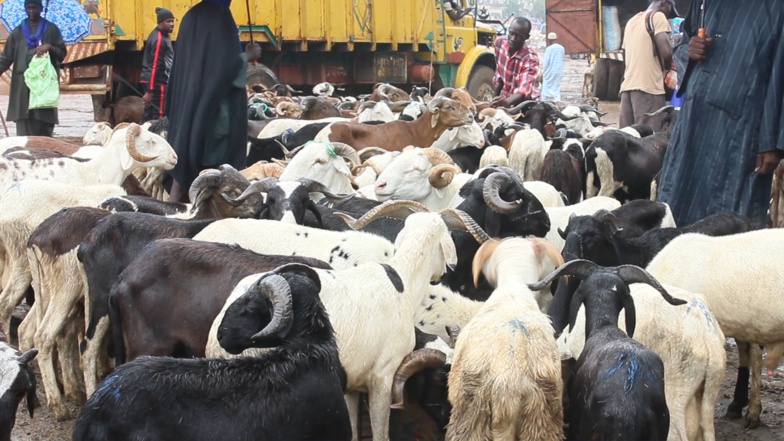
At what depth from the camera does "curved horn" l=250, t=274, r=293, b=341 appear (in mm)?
4184

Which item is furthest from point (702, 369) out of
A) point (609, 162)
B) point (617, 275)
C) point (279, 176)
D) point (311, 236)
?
point (609, 162)

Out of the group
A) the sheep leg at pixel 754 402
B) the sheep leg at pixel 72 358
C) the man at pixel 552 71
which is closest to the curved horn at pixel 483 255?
the sheep leg at pixel 754 402

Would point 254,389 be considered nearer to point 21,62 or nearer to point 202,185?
point 202,185

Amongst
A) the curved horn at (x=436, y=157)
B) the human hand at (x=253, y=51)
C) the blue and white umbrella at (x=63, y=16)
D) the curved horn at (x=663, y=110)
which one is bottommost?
the curved horn at (x=436, y=157)

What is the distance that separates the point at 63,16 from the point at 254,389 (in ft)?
36.2

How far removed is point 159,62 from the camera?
42.6 ft

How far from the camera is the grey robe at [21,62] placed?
1227 cm

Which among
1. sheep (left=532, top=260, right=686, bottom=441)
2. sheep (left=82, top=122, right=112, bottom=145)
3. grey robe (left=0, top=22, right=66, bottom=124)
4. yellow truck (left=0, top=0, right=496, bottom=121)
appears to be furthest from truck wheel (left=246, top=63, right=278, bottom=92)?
sheep (left=532, top=260, right=686, bottom=441)

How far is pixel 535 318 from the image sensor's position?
469cm

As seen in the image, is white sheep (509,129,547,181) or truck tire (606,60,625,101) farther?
truck tire (606,60,625,101)

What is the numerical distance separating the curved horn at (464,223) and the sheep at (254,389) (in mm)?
2001

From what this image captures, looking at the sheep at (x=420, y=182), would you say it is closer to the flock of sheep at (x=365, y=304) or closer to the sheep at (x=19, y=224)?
the flock of sheep at (x=365, y=304)

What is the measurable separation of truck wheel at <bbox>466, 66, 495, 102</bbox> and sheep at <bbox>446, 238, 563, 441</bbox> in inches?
658

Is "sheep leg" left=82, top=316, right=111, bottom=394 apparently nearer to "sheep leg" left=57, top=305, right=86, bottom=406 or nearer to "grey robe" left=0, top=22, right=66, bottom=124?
"sheep leg" left=57, top=305, right=86, bottom=406
